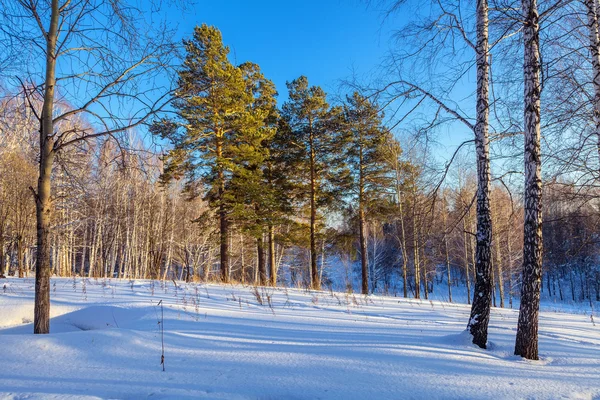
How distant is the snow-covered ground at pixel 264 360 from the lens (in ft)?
7.59

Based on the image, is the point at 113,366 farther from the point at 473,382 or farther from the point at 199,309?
the point at 473,382

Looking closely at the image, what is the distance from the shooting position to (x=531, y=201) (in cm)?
354

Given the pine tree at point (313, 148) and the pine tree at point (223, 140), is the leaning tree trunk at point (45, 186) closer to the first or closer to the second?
the pine tree at point (223, 140)

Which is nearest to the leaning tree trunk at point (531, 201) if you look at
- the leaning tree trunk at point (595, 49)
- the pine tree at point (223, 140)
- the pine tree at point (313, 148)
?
the leaning tree trunk at point (595, 49)

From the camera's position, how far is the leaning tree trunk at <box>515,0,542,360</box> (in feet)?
11.4

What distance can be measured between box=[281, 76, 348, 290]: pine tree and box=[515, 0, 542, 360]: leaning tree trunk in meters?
12.0

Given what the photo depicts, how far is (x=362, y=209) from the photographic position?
1606cm

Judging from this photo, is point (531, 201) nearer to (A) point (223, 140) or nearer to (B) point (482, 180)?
(B) point (482, 180)

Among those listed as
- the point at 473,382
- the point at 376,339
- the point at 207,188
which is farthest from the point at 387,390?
the point at 207,188

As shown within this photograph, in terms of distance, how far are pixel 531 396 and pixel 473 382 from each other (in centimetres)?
39

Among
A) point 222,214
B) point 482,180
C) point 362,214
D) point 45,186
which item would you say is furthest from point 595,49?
point 222,214

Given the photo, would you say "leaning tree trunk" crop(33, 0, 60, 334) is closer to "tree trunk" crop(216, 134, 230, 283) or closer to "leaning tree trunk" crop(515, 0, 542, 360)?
"leaning tree trunk" crop(515, 0, 542, 360)

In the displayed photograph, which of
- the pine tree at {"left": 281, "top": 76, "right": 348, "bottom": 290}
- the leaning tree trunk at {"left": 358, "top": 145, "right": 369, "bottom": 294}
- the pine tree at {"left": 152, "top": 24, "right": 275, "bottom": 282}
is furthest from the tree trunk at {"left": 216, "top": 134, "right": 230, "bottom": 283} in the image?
the leaning tree trunk at {"left": 358, "top": 145, "right": 369, "bottom": 294}

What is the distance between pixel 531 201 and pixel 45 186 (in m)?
5.52
